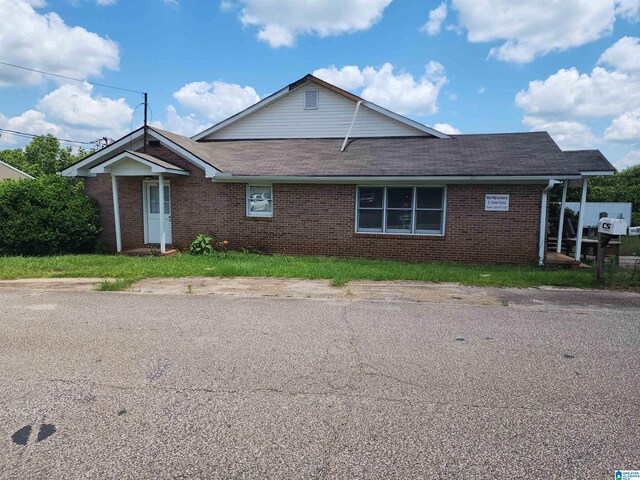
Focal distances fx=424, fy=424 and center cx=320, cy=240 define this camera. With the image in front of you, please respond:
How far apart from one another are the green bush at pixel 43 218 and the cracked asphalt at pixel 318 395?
301 inches

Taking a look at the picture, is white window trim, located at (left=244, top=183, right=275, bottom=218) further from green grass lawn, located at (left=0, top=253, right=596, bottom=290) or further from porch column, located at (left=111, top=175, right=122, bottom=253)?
porch column, located at (left=111, top=175, right=122, bottom=253)

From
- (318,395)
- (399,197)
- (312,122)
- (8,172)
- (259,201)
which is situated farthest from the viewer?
(8,172)

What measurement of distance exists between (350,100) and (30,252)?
40.4 feet

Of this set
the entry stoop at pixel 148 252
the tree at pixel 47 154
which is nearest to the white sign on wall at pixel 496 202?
the entry stoop at pixel 148 252

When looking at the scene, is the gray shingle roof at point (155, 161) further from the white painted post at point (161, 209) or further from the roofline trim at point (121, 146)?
the roofline trim at point (121, 146)

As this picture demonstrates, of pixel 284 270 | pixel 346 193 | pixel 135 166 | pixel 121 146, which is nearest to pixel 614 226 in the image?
pixel 346 193

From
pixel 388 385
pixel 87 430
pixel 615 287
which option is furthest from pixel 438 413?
pixel 615 287

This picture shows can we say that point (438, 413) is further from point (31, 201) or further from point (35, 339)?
point (31, 201)

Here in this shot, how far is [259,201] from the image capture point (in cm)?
1338

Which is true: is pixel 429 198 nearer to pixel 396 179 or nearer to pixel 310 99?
pixel 396 179

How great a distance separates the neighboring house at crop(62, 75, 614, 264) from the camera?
457 inches

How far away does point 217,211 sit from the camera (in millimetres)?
13445

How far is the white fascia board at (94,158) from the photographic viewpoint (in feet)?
44.9

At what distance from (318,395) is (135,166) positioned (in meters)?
11.3
